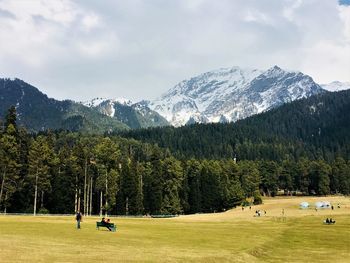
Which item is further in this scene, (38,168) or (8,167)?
(38,168)

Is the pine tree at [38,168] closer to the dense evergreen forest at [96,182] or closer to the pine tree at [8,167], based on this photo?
the dense evergreen forest at [96,182]

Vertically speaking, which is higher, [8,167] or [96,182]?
[8,167]

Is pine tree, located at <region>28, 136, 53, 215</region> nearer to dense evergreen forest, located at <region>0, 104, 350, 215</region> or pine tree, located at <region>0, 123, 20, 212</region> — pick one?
dense evergreen forest, located at <region>0, 104, 350, 215</region>

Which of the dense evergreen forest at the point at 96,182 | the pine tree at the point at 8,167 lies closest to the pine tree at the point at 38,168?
the dense evergreen forest at the point at 96,182

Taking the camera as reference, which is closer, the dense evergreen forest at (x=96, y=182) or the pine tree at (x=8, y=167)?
the pine tree at (x=8, y=167)

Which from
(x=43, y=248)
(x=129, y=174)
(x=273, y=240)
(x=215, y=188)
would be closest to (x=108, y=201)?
(x=129, y=174)

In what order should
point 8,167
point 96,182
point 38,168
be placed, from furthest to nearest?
point 96,182, point 38,168, point 8,167

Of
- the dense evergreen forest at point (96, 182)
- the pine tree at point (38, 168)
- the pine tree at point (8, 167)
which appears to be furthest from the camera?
the dense evergreen forest at point (96, 182)

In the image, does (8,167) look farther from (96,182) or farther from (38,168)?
(96,182)

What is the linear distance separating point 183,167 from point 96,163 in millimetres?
44048

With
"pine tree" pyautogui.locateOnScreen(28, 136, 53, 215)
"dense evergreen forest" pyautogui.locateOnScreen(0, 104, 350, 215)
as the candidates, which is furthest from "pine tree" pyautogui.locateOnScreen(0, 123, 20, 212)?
"pine tree" pyautogui.locateOnScreen(28, 136, 53, 215)

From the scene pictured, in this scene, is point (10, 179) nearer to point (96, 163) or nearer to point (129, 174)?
point (96, 163)

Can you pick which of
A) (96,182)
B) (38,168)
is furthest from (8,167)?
(96,182)

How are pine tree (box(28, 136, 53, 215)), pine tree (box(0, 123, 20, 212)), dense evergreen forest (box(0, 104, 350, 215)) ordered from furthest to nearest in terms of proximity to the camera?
dense evergreen forest (box(0, 104, 350, 215)), pine tree (box(28, 136, 53, 215)), pine tree (box(0, 123, 20, 212))
